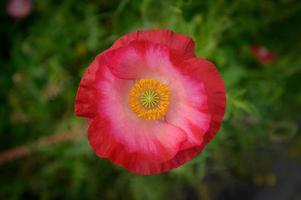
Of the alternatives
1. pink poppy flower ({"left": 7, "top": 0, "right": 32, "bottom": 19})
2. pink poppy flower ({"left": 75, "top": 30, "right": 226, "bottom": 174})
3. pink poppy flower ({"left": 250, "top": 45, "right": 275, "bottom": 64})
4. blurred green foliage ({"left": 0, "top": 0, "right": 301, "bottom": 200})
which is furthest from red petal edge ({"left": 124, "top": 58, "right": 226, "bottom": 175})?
pink poppy flower ({"left": 7, "top": 0, "right": 32, "bottom": 19})

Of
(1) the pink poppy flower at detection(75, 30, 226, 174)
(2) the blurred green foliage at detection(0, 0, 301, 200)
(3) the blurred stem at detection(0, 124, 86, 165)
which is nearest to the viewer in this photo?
(1) the pink poppy flower at detection(75, 30, 226, 174)

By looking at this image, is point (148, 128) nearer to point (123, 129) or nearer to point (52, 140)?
point (123, 129)

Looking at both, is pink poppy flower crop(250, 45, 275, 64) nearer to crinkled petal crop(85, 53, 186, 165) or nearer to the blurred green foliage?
the blurred green foliage

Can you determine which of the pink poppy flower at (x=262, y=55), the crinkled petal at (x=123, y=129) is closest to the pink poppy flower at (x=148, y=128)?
the crinkled petal at (x=123, y=129)

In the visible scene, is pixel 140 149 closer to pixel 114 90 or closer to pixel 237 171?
pixel 114 90

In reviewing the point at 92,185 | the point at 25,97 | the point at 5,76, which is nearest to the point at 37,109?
the point at 25,97

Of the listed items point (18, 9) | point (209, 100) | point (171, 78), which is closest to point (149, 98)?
point (171, 78)
